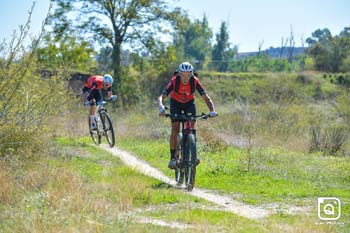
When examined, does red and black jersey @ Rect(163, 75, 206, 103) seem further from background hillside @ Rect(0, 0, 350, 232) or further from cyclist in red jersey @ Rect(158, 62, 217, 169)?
background hillside @ Rect(0, 0, 350, 232)

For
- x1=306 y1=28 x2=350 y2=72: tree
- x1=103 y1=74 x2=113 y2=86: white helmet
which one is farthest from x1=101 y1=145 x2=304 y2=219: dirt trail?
x1=306 y1=28 x2=350 y2=72: tree

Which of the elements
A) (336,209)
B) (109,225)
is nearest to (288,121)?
(336,209)

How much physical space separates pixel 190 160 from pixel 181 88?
53.6 inches

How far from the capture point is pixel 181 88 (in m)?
9.69

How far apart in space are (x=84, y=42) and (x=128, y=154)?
77.8 feet

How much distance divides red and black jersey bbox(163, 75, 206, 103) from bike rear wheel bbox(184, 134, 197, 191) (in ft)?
2.71

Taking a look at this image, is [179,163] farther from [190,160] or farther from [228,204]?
[228,204]

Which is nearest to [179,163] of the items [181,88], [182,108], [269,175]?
[182,108]

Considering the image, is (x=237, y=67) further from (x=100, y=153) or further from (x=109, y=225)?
(x=109, y=225)

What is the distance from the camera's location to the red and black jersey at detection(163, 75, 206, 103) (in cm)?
964

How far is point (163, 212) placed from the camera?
24.5 ft

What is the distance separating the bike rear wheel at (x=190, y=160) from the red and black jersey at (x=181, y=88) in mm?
827

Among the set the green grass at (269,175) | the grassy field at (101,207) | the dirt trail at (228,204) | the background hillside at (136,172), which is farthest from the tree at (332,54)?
the grassy field at (101,207)

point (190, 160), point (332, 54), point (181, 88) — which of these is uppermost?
point (332, 54)
